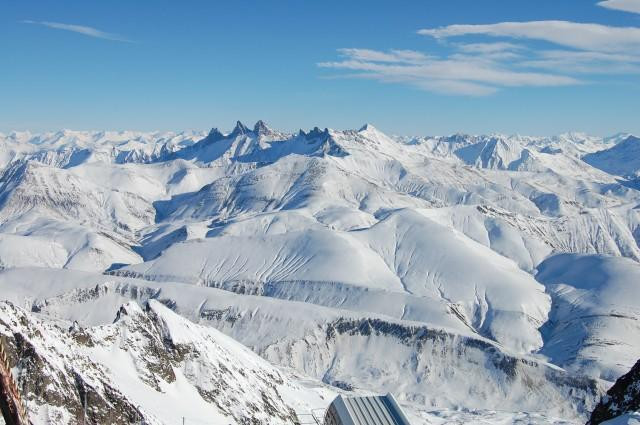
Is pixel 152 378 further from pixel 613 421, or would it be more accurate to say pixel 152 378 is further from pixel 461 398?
pixel 461 398

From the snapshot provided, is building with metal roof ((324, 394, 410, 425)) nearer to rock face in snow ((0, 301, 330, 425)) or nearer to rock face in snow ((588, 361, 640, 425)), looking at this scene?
rock face in snow ((588, 361, 640, 425))

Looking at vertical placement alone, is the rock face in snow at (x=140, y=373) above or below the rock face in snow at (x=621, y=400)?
below

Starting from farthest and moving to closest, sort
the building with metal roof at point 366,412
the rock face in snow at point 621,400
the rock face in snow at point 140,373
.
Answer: the rock face in snow at point 140,373
the building with metal roof at point 366,412
the rock face in snow at point 621,400

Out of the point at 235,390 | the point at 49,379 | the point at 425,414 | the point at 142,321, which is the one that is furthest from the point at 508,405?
the point at 49,379

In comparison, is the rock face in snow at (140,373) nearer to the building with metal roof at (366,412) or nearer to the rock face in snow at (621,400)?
the building with metal roof at (366,412)

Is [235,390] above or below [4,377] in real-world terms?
below

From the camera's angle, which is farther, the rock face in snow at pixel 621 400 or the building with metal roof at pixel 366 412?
the building with metal roof at pixel 366 412

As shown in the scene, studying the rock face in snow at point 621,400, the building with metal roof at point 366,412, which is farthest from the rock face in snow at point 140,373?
the rock face in snow at point 621,400

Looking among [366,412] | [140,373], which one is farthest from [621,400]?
[140,373]
